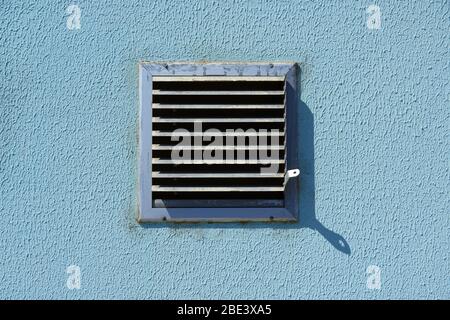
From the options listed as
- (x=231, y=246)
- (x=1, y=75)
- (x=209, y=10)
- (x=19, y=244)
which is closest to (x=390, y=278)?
(x=231, y=246)

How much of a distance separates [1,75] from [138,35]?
59 centimetres

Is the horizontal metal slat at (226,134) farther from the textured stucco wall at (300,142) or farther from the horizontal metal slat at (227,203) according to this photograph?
the horizontal metal slat at (227,203)

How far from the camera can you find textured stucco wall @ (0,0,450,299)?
2.40 metres

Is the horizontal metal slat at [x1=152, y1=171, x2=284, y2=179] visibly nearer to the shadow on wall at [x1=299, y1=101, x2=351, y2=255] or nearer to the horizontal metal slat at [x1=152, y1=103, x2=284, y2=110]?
the shadow on wall at [x1=299, y1=101, x2=351, y2=255]

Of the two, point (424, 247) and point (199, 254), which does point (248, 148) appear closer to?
point (199, 254)

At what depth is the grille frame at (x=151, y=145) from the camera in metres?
2.39

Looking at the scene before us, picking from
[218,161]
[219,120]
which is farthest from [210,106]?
[218,161]

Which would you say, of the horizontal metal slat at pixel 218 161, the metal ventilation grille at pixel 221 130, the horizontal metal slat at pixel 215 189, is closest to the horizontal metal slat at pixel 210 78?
the metal ventilation grille at pixel 221 130

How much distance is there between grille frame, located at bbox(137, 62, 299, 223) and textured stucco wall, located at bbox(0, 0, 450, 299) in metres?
0.04

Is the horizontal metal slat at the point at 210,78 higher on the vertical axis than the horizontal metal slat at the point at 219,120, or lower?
higher

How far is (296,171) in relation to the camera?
2.29 meters

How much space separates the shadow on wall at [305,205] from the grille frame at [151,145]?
0.08ft

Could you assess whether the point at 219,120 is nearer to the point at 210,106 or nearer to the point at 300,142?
the point at 210,106

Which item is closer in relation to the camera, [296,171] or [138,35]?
[296,171]
